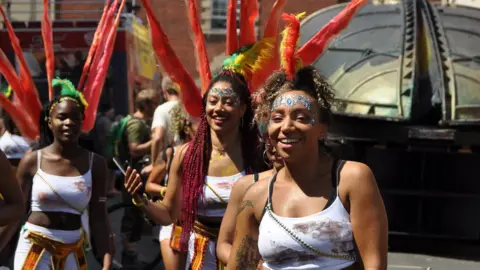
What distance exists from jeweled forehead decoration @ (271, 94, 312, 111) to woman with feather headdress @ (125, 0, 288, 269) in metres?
1.75

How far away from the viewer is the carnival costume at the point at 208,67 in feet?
17.2

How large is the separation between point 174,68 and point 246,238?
98.6 inches

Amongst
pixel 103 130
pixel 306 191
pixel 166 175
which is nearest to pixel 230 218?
pixel 306 191

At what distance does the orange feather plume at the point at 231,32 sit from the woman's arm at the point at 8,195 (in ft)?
6.55

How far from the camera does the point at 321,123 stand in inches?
136

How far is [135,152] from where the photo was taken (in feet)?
33.7

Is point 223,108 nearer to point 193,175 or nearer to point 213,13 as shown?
point 193,175

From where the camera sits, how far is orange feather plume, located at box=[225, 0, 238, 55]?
19.2 ft

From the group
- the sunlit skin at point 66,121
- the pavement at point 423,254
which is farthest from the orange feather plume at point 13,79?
the pavement at point 423,254

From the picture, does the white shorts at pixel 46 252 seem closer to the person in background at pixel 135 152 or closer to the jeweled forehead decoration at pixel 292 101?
the jeweled forehead decoration at pixel 292 101

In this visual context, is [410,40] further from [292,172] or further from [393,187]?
[292,172]

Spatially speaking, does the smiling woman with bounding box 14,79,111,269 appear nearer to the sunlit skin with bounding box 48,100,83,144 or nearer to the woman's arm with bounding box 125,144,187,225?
the sunlit skin with bounding box 48,100,83,144

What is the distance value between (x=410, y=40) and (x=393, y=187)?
179 centimetres

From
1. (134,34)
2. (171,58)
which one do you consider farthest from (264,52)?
(134,34)
